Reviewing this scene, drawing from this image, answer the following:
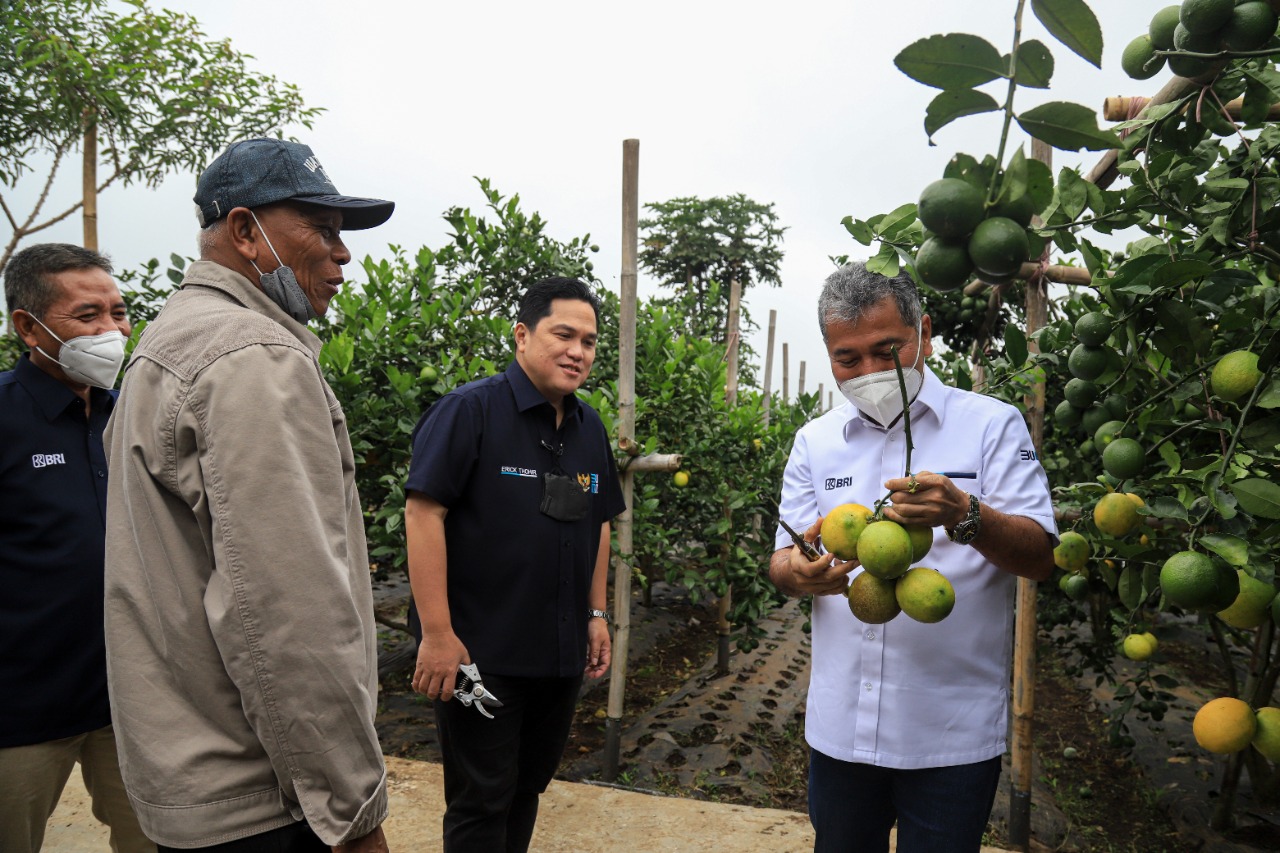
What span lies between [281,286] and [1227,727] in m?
1.94

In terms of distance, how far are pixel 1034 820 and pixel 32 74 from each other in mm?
9239

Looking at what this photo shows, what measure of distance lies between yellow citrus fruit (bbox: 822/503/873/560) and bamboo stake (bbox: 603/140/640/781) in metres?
2.56

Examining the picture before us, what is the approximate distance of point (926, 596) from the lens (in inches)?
51.7

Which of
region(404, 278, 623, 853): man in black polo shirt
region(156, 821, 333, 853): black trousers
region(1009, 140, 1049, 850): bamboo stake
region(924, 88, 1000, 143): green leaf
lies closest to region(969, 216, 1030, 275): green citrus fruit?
region(924, 88, 1000, 143): green leaf

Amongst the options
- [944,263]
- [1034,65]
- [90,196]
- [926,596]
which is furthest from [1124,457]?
[90,196]

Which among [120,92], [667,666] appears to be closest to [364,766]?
[667,666]

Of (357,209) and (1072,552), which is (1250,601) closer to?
(1072,552)

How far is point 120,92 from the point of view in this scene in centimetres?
746

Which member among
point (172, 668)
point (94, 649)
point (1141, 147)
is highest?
point (1141, 147)

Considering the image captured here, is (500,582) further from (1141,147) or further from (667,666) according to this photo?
(667,666)

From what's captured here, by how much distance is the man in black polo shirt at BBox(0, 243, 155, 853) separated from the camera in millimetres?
1922

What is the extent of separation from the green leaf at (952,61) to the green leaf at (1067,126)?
0.06 metres

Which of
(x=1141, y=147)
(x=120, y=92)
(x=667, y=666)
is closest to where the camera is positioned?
(x=1141, y=147)

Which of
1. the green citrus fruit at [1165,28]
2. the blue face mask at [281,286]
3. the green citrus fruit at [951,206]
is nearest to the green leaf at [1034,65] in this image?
the green citrus fruit at [951,206]
